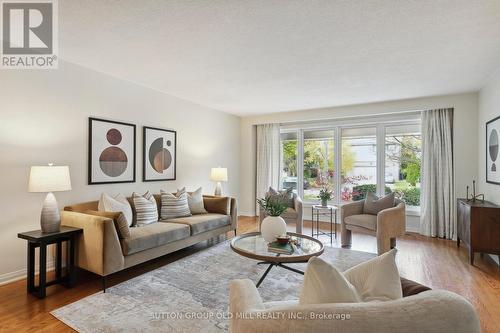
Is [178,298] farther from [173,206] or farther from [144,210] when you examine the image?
[173,206]

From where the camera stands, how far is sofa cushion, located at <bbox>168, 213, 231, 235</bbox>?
12.0ft

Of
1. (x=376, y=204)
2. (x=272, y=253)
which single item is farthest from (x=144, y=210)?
(x=376, y=204)

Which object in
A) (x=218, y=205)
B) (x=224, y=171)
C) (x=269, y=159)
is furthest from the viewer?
(x=269, y=159)

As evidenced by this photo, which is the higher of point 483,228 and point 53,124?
point 53,124

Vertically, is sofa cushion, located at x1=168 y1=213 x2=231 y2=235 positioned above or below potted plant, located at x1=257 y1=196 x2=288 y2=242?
below

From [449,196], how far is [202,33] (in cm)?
472

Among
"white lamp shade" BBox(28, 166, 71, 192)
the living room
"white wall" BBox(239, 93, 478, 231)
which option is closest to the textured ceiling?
the living room

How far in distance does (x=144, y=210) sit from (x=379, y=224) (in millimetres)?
3153

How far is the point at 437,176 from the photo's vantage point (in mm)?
4715

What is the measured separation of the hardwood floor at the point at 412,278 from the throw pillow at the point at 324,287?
1952 mm

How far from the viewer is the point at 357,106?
17.4ft

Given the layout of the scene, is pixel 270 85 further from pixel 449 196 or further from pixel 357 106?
pixel 449 196

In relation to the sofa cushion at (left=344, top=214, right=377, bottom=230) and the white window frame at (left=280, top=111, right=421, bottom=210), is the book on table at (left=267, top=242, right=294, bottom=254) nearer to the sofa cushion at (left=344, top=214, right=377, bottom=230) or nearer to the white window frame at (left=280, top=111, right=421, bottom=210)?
the sofa cushion at (left=344, top=214, right=377, bottom=230)

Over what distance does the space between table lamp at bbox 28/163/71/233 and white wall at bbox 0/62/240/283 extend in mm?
501
